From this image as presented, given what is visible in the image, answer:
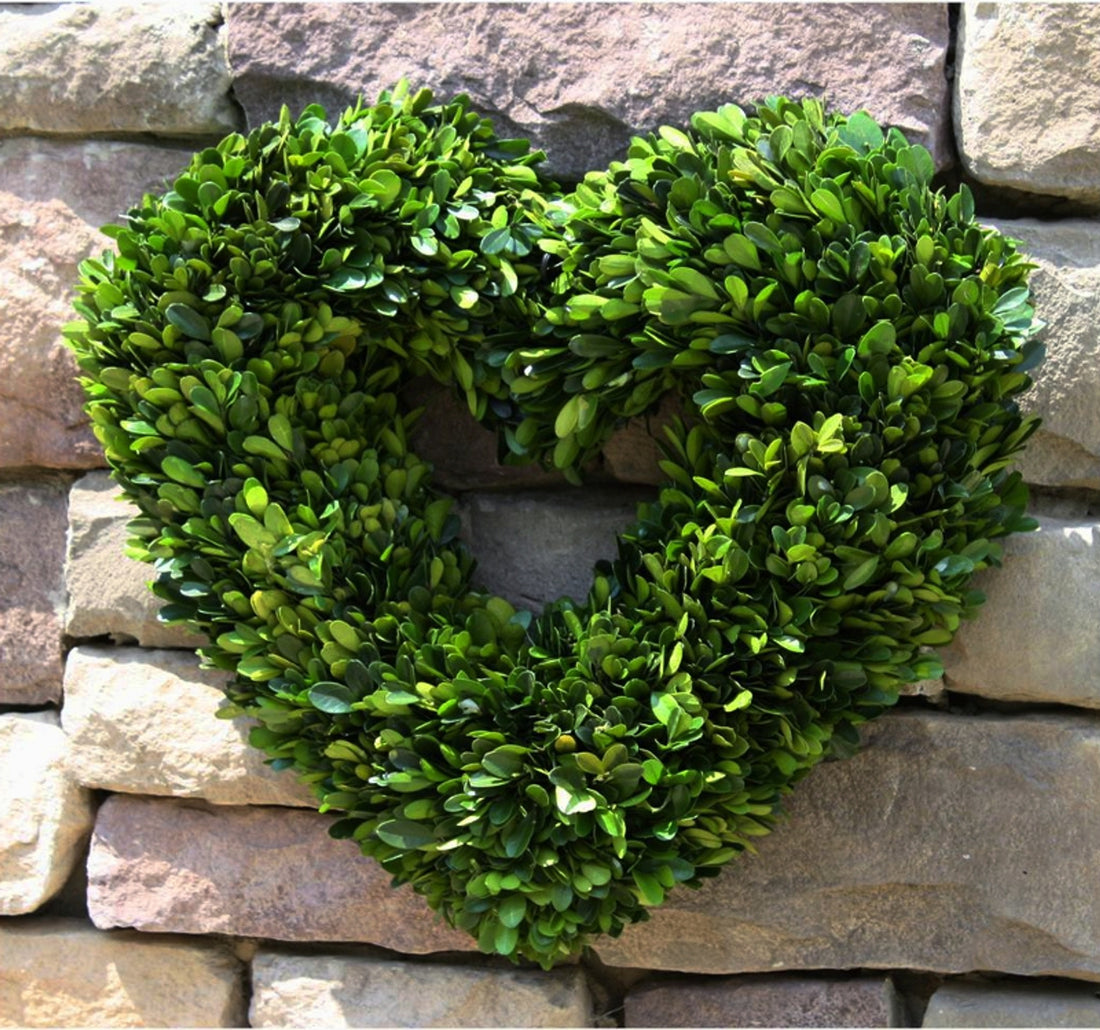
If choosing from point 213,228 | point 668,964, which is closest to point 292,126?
point 213,228

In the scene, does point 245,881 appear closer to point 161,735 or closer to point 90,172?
point 161,735

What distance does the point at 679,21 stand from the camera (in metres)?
1.69

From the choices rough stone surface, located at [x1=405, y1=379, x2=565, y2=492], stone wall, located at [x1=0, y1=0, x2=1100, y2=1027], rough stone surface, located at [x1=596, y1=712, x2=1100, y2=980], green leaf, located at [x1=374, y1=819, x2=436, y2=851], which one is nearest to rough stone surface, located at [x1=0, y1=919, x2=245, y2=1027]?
stone wall, located at [x1=0, y1=0, x2=1100, y2=1027]

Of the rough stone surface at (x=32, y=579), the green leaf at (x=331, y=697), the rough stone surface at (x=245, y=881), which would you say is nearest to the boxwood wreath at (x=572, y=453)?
the green leaf at (x=331, y=697)

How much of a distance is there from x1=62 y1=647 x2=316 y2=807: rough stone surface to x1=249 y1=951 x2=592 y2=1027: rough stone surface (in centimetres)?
26

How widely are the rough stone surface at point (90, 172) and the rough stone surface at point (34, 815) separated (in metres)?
0.76

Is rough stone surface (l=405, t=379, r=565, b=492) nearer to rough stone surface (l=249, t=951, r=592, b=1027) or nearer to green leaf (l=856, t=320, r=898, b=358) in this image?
green leaf (l=856, t=320, r=898, b=358)

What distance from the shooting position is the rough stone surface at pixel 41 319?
1.81 m

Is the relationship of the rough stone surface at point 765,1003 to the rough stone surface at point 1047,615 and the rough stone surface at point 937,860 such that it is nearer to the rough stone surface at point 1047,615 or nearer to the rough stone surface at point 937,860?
the rough stone surface at point 937,860

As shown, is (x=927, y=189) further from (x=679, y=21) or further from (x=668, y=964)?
(x=668, y=964)

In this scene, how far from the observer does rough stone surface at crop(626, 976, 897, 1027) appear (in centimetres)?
173

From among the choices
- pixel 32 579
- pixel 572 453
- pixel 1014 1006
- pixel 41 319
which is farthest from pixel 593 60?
pixel 1014 1006

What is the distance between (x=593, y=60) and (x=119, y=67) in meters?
0.67

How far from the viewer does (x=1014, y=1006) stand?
5.58ft
